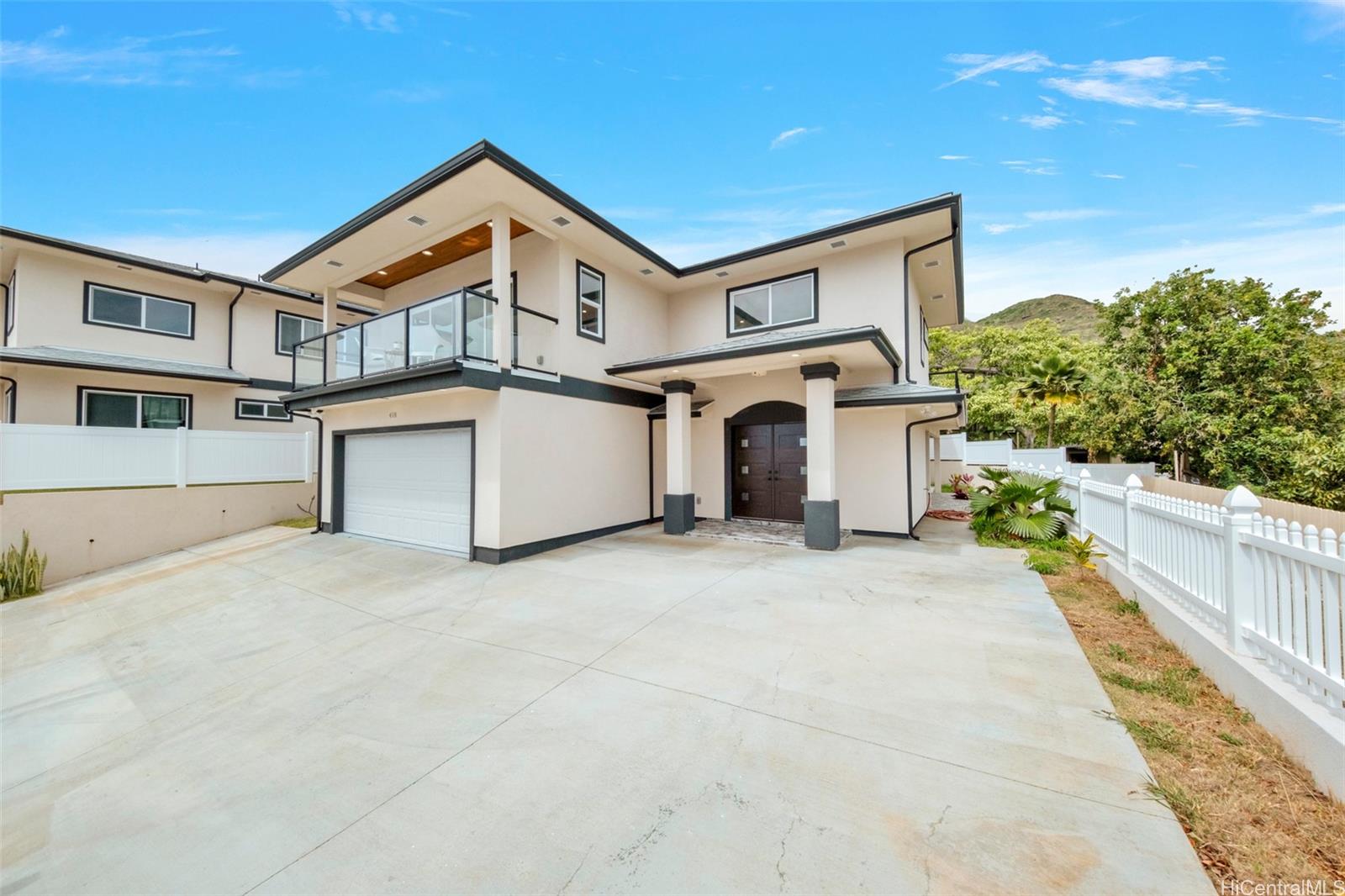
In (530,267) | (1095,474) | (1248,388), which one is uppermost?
(530,267)

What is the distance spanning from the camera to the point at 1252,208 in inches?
894

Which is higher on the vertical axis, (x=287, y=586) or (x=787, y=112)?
(x=787, y=112)

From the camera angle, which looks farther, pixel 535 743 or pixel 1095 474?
pixel 1095 474

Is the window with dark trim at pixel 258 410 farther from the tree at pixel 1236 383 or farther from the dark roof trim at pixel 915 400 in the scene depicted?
the tree at pixel 1236 383

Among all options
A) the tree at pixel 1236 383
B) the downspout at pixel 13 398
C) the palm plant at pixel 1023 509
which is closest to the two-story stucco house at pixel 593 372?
the palm plant at pixel 1023 509

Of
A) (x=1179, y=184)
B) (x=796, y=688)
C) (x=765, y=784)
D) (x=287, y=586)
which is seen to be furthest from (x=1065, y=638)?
(x=1179, y=184)

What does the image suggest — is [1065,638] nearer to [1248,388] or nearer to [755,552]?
[755,552]

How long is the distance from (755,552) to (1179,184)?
24.2 metres

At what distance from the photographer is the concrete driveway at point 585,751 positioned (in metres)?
2.22

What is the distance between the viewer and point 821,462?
8883mm

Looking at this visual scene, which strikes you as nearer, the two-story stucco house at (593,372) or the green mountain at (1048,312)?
the two-story stucco house at (593,372)

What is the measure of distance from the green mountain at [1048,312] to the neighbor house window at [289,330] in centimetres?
8004

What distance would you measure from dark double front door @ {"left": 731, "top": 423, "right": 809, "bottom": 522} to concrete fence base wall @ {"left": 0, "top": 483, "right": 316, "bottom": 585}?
11853 millimetres

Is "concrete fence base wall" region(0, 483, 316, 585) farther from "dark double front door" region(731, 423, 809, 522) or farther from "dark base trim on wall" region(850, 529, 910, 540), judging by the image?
"dark base trim on wall" region(850, 529, 910, 540)
